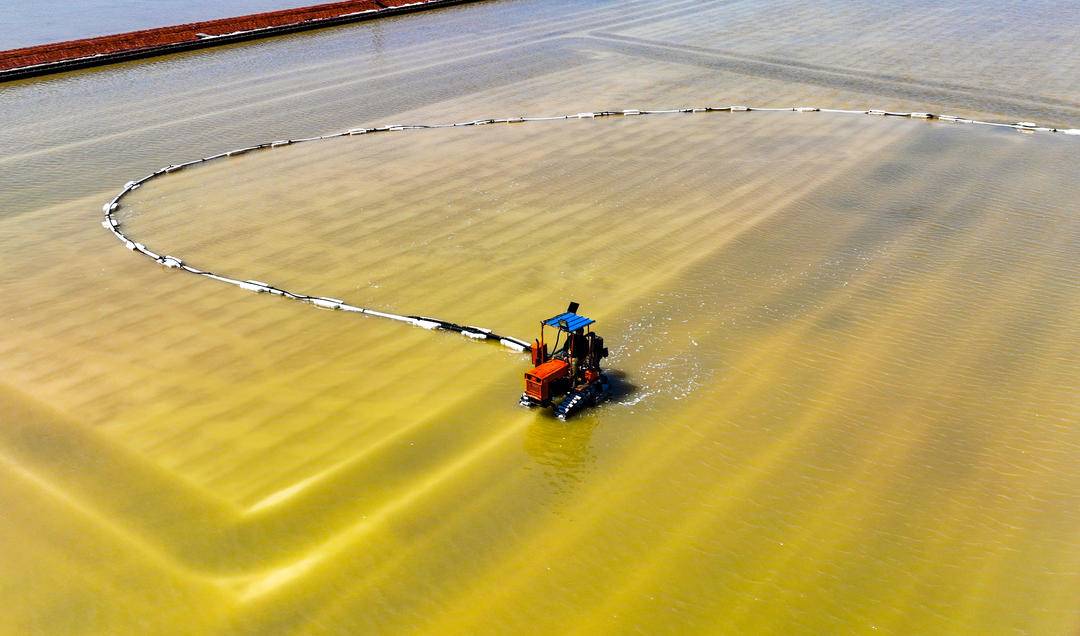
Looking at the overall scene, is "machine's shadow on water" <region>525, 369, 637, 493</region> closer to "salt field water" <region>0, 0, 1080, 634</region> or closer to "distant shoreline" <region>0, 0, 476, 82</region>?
"salt field water" <region>0, 0, 1080, 634</region>

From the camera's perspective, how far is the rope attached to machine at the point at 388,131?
18016 mm

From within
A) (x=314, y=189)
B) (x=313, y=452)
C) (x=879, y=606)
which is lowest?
(x=879, y=606)

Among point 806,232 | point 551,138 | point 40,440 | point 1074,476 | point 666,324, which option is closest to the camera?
point 1074,476

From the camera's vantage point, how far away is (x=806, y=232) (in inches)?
897

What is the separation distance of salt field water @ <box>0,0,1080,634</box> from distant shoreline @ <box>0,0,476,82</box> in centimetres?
1250

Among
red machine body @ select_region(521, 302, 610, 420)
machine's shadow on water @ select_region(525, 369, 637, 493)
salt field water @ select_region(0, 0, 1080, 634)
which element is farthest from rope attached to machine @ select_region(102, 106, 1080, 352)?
machine's shadow on water @ select_region(525, 369, 637, 493)

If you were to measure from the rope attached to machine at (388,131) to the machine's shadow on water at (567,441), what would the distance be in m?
2.51

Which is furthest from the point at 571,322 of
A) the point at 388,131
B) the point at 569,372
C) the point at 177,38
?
the point at 177,38

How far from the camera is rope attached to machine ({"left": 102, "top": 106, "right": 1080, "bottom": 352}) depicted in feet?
59.1

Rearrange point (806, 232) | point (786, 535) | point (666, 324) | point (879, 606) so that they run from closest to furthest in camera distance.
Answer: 1. point (879, 606)
2. point (786, 535)
3. point (666, 324)
4. point (806, 232)

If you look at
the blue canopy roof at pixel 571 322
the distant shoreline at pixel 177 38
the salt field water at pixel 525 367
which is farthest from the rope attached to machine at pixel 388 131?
the distant shoreline at pixel 177 38

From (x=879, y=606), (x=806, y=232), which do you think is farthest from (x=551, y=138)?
(x=879, y=606)

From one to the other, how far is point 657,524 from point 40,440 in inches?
466

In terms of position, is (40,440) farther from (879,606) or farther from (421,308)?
(879,606)
